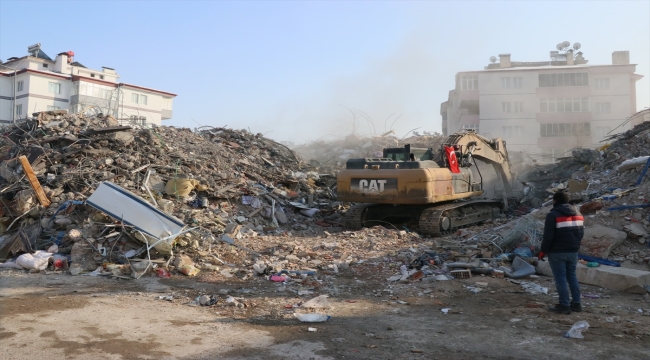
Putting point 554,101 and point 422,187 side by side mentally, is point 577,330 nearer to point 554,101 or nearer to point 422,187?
point 422,187

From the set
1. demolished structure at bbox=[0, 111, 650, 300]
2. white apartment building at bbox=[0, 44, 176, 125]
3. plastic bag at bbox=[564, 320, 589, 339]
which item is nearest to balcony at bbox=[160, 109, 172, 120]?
white apartment building at bbox=[0, 44, 176, 125]

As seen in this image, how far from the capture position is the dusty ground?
4.20 metres

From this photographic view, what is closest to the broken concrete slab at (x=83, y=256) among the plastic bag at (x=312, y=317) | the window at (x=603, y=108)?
the plastic bag at (x=312, y=317)

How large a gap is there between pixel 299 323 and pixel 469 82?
40.0m

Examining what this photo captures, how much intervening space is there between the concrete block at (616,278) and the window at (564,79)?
36.3 metres

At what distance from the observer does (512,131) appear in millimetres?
40969

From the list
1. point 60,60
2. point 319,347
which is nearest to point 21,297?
point 319,347

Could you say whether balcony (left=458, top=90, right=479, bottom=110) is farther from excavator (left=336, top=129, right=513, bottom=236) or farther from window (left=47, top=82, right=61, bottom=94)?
window (left=47, top=82, right=61, bottom=94)

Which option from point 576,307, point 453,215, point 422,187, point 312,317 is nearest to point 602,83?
point 453,215

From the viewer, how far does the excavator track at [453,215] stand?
10469 mm

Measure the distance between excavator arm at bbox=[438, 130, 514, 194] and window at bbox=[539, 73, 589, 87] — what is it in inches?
1111

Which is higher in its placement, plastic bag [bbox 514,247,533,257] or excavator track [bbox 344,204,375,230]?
excavator track [bbox 344,204,375,230]

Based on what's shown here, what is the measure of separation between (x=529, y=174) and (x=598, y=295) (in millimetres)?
12628

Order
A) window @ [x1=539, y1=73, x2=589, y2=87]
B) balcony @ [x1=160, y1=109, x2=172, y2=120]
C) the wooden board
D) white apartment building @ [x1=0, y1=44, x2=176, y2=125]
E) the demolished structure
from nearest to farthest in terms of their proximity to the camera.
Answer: the demolished structure, the wooden board, window @ [x1=539, y1=73, x2=589, y2=87], white apartment building @ [x1=0, y1=44, x2=176, y2=125], balcony @ [x1=160, y1=109, x2=172, y2=120]
